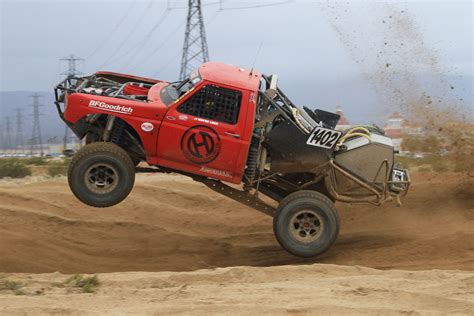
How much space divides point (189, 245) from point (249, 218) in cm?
193

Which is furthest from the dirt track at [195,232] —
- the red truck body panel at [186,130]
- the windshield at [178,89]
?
the windshield at [178,89]

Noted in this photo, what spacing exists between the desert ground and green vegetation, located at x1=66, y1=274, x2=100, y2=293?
0.07 m

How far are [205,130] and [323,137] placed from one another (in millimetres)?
1641

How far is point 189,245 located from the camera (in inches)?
352

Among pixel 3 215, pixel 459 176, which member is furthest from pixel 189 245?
pixel 459 176

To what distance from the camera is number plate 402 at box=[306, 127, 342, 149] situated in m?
7.98

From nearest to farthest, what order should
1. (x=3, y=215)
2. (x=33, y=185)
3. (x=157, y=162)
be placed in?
(x=157, y=162) < (x=3, y=215) < (x=33, y=185)

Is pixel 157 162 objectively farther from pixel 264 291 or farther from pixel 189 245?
pixel 264 291

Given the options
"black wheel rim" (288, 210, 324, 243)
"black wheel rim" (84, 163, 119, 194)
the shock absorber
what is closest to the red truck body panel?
the shock absorber

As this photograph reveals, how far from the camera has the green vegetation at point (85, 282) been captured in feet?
19.1

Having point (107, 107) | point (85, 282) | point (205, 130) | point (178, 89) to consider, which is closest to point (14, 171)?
point (178, 89)

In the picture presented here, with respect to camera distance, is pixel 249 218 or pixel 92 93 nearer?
pixel 92 93

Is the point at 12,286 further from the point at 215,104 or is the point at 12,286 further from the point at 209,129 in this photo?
the point at 215,104

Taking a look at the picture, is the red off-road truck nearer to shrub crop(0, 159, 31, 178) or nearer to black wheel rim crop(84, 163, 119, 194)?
black wheel rim crop(84, 163, 119, 194)
